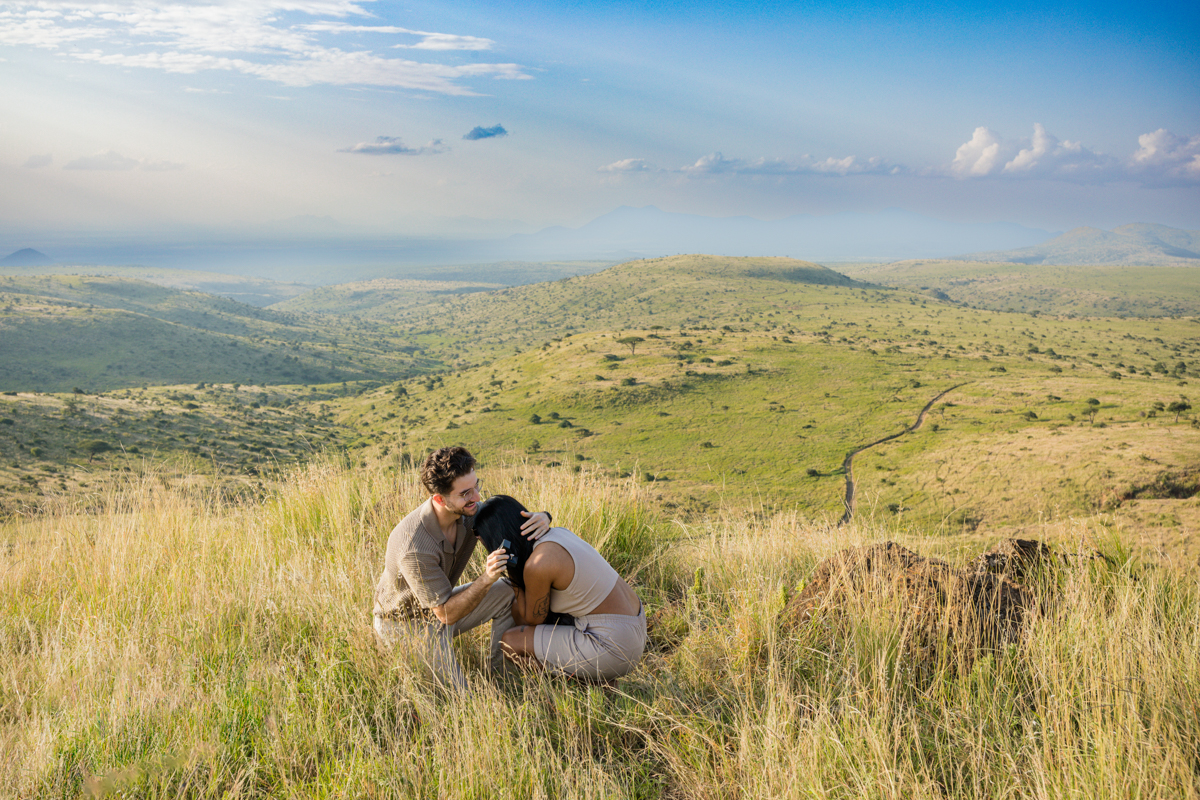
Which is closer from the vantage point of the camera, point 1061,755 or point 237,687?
point 1061,755

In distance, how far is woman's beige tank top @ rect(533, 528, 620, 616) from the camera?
3.92m

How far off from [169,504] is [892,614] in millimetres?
6977

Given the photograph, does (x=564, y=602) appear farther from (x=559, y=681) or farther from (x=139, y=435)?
(x=139, y=435)

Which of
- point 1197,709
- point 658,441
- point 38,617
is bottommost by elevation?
point 658,441

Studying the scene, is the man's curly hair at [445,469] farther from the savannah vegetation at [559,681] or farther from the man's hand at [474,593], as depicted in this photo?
the savannah vegetation at [559,681]

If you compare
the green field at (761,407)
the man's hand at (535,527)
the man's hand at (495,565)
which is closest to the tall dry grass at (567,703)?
the man's hand at (495,565)

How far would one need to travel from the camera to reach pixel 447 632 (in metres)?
4.02

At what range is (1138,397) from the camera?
76.5 metres

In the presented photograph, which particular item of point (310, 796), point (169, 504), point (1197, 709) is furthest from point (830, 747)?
point (169, 504)

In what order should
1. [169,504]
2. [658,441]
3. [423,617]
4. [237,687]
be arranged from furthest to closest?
[658,441], [169,504], [423,617], [237,687]

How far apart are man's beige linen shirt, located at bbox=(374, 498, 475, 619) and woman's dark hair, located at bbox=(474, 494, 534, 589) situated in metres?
0.36

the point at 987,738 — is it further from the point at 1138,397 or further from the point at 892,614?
the point at 1138,397

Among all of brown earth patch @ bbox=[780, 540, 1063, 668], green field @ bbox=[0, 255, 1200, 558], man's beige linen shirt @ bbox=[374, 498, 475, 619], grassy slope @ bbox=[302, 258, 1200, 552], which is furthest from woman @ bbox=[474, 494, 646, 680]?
grassy slope @ bbox=[302, 258, 1200, 552]

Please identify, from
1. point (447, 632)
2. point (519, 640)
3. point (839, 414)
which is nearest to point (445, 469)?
point (447, 632)
